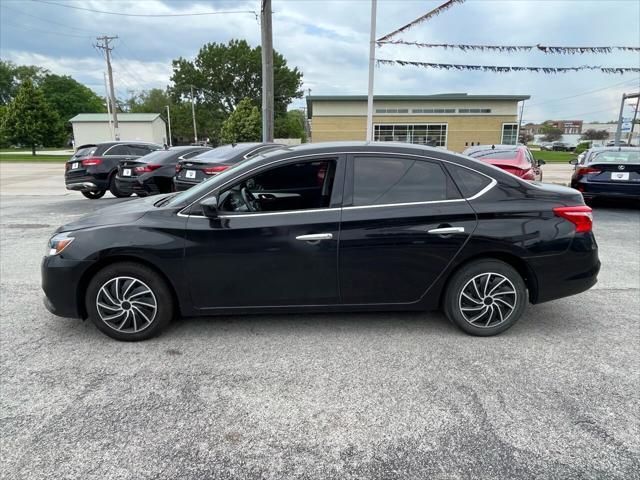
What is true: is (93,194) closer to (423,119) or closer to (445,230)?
(445,230)

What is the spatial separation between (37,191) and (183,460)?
16.7 meters

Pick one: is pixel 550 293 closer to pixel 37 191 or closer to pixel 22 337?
pixel 22 337

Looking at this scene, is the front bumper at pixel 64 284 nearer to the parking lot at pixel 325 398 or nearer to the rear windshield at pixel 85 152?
the parking lot at pixel 325 398

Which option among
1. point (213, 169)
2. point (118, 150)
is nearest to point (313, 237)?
point (213, 169)

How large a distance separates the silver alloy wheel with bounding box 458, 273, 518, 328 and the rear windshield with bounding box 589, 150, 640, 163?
8039 millimetres

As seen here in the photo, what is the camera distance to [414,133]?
4953 cm

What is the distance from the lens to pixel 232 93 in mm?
68938

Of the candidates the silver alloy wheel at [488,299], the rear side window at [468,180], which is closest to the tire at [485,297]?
the silver alloy wheel at [488,299]

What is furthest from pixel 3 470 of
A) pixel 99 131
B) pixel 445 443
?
pixel 99 131

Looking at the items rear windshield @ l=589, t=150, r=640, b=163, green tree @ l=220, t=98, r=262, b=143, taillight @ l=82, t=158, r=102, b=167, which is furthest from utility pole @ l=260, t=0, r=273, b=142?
green tree @ l=220, t=98, r=262, b=143

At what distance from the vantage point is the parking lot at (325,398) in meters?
2.29

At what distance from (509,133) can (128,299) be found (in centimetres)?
5314

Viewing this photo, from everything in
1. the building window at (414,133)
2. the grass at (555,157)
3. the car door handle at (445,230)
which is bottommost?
the grass at (555,157)

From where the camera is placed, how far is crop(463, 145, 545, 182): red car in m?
8.95
